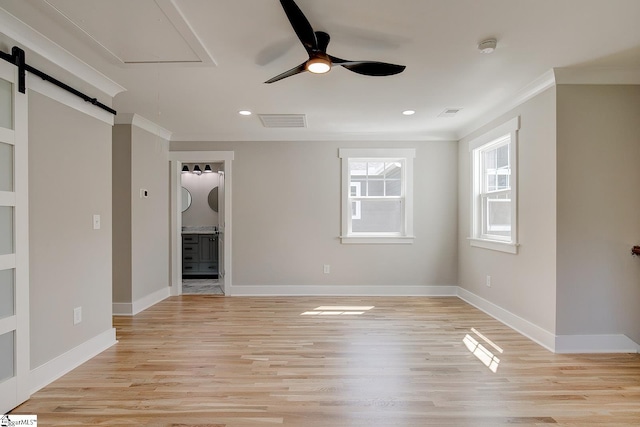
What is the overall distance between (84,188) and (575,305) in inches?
167

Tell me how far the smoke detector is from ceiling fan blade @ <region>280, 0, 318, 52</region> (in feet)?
3.93

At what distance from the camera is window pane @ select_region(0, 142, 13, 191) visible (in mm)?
2039

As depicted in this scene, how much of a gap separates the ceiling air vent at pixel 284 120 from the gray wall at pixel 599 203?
264 centimetres

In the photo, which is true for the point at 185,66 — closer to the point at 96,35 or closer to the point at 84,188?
the point at 96,35

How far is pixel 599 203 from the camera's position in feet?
9.61

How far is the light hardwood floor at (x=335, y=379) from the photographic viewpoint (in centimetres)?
203

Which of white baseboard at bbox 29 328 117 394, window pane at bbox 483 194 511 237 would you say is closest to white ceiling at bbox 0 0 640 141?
window pane at bbox 483 194 511 237

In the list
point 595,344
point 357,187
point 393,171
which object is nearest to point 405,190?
point 393,171

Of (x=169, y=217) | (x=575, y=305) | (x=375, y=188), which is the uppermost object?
(x=375, y=188)

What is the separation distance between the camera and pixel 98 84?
2.94m

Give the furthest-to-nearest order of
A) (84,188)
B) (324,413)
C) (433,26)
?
(84,188) → (433,26) → (324,413)

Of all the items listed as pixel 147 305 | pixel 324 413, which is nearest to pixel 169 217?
pixel 147 305

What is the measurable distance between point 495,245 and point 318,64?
118 inches

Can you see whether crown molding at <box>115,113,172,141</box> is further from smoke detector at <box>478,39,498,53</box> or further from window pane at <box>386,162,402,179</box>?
smoke detector at <box>478,39,498,53</box>
